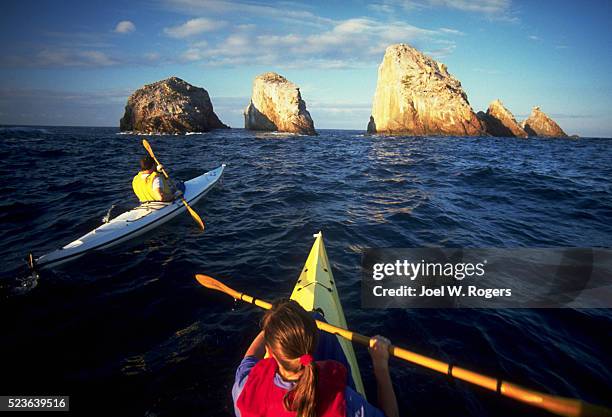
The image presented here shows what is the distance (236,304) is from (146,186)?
5.00 m

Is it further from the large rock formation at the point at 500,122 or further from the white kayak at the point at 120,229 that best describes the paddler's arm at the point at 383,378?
the large rock formation at the point at 500,122

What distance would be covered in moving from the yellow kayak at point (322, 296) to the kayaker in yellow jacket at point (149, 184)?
17.2 ft

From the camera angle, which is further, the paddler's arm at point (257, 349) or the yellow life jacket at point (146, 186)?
the yellow life jacket at point (146, 186)

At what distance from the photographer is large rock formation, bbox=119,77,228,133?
5419 cm

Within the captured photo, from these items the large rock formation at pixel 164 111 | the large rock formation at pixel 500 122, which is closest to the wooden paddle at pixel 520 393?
the large rock formation at pixel 164 111

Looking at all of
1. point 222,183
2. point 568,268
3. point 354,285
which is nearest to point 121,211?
point 222,183

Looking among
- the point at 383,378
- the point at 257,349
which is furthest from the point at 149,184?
the point at 383,378

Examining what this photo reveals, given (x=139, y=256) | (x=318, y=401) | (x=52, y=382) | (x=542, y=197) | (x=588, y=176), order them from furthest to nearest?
(x=588, y=176)
(x=542, y=197)
(x=139, y=256)
(x=52, y=382)
(x=318, y=401)

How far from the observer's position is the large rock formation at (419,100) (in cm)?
5606

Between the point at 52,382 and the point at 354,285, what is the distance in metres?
4.37

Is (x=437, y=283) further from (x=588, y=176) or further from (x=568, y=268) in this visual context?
(x=588, y=176)

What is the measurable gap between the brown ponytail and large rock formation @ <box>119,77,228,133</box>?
6061 centimetres

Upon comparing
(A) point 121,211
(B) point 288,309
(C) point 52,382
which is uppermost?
(B) point 288,309

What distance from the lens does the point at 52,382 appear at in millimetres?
3396
